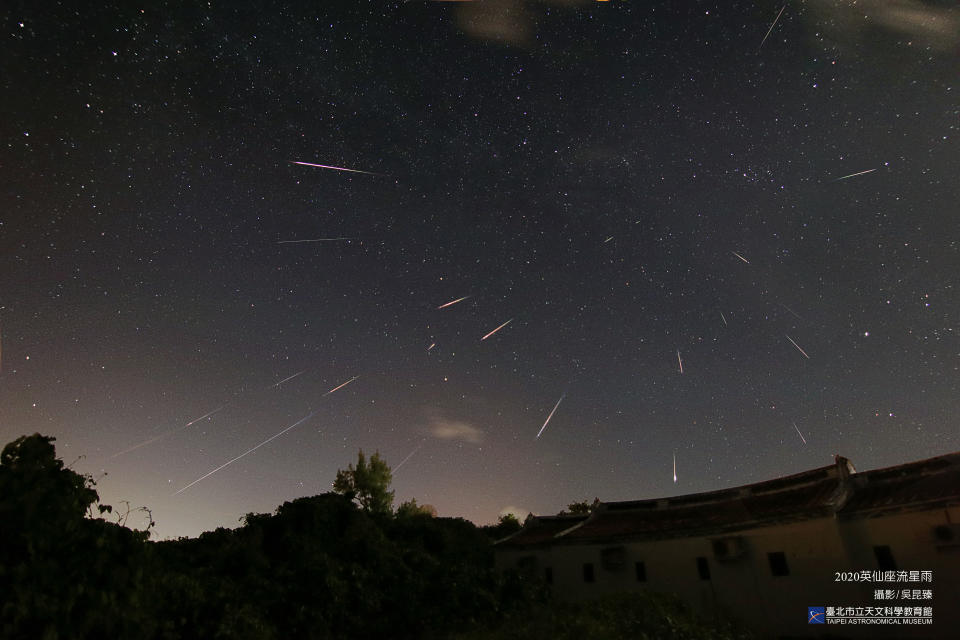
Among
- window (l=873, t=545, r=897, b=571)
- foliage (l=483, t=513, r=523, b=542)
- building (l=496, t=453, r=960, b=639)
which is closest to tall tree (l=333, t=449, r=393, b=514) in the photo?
foliage (l=483, t=513, r=523, b=542)

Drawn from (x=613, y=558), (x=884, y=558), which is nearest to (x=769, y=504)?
(x=884, y=558)

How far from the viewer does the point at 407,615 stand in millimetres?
18984

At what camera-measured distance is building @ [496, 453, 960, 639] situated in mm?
15336

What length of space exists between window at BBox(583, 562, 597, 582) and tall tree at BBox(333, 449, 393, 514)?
26.6m

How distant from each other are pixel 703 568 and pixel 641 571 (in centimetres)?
291

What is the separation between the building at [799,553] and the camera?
1534 centimetres

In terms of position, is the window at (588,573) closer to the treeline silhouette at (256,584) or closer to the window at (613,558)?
the window at (613,558)

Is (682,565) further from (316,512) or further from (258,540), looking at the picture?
(258,540)

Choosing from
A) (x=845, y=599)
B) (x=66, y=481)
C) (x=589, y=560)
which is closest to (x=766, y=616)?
(x=845, y=599)

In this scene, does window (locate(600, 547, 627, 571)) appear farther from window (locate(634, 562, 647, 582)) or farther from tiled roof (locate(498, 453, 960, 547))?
window (locate(634, 562, 647, 582))

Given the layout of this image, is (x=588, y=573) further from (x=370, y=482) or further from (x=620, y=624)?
(x=370, y=482)

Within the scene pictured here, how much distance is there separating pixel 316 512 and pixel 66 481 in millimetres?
17085

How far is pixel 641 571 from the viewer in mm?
21750

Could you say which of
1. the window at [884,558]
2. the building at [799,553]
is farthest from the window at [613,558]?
the window at [884,558]
